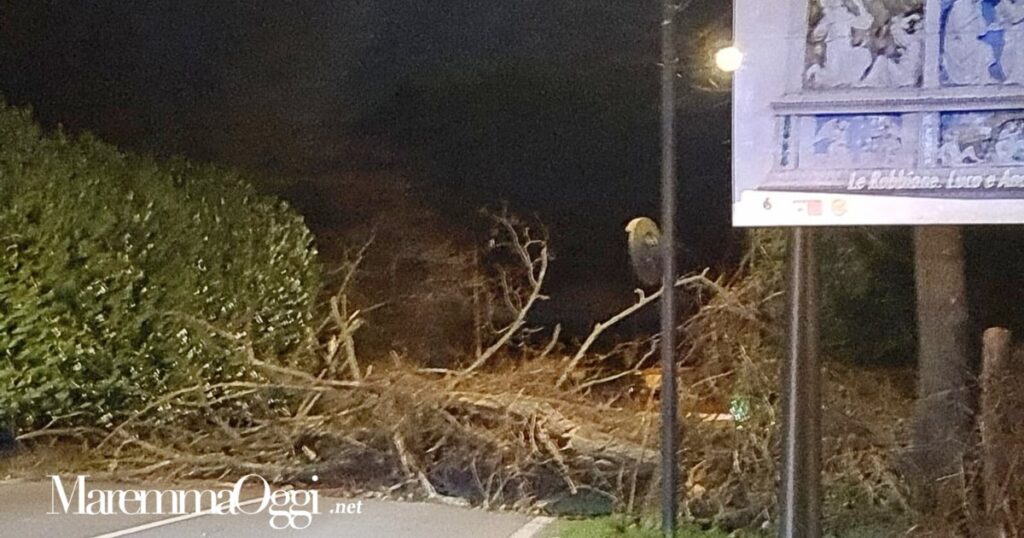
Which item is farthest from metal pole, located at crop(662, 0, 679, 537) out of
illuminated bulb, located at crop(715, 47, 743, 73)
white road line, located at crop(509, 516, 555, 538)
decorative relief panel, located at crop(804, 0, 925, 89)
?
decorative relief panel, located at crop(804, 0, 925, 89)

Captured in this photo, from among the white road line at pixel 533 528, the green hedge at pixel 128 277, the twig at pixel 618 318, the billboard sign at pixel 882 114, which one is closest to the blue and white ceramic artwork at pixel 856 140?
the billboard sign at pixel 882 114

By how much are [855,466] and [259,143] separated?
148 cm

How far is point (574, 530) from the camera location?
238cm

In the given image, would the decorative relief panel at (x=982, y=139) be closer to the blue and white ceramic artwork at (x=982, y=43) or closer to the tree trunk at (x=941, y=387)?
the blue and white ceramic artwork at (x=982, y=43)

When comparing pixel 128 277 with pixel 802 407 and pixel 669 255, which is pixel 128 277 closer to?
pixel 669 255

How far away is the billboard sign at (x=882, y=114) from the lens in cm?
194

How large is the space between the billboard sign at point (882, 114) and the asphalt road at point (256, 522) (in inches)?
34.2

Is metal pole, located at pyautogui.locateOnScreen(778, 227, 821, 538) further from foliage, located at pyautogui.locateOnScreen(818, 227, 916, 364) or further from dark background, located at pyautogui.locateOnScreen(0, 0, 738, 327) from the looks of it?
dark background, located at pyautogui.locateOnScreen(0, 0, 738, 327)

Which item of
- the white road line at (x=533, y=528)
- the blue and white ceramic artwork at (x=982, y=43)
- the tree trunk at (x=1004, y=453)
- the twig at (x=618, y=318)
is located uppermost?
the blue and white ceramic artwork at (x=982, y=43)

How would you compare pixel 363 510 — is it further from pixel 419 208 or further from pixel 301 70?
pixel 301 70

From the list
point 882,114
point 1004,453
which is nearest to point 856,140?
point 882,114

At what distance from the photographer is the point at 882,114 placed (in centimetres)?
198

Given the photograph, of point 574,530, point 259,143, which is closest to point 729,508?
point 574,530

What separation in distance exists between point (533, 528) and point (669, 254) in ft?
2.13
